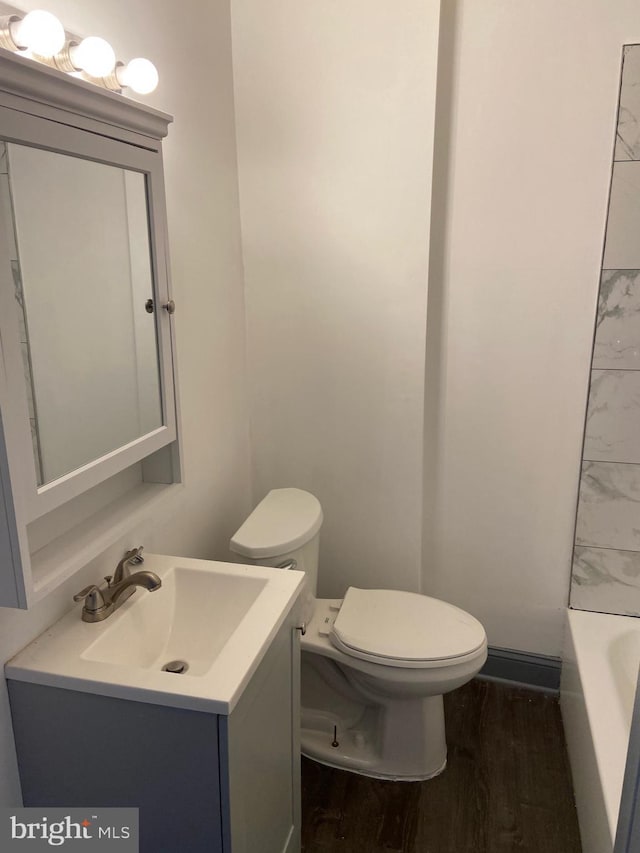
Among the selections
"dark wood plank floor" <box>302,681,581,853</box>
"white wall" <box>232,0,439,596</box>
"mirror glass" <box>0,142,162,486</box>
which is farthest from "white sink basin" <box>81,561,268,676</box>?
"white wall" <box>232,0,439,596</box>

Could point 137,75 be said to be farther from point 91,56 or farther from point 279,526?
point 279,526

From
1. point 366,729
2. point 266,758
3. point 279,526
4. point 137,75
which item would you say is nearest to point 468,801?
point 366,729

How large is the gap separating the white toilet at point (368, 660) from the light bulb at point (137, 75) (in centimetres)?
112

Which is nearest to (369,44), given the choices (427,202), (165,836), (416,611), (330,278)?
(427,202)

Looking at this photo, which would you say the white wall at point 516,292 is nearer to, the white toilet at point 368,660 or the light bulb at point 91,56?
the white toilet at point 368,660

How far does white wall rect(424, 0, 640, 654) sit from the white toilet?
415 millimetres

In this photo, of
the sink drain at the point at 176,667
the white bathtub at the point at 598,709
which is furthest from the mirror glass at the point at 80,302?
the white bathtub at the point at 598,709

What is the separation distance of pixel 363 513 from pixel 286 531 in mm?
486

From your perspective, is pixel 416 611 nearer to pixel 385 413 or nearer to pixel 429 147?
pixel 385 413

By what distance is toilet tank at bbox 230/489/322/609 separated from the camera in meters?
1.80

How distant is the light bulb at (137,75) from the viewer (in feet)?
4.15

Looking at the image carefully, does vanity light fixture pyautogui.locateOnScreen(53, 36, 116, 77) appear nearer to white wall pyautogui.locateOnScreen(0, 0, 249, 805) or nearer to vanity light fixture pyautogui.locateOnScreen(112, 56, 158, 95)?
vanity light fixture pyautogui.locateOnScreen(112, 56, 158, 95)

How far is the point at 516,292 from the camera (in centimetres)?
207

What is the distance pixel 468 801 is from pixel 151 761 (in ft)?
3.65
